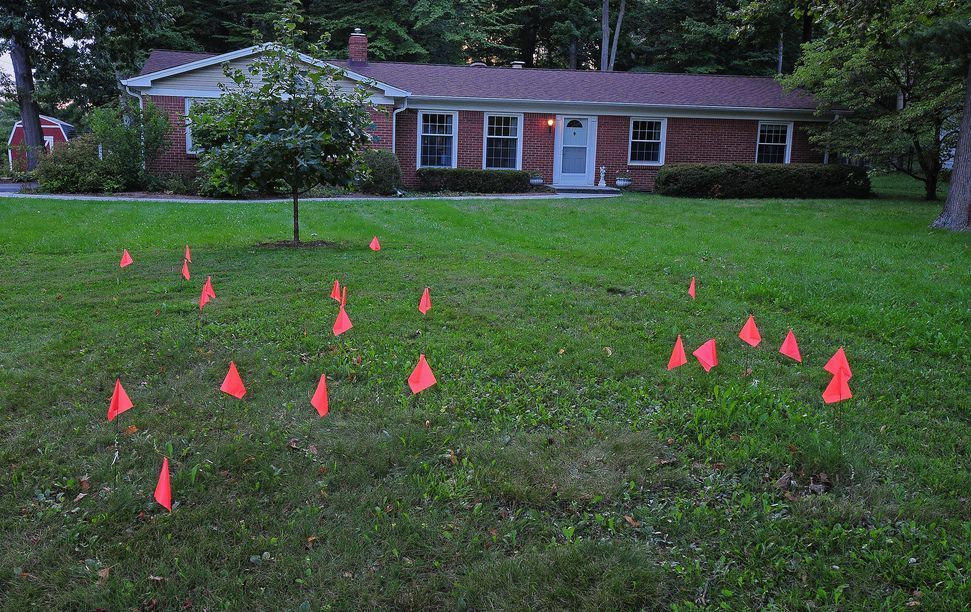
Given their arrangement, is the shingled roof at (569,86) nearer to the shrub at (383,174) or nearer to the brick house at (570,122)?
the brick house at (570,122)

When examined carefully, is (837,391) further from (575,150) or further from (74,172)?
(575,150)

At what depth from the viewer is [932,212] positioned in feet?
47.5

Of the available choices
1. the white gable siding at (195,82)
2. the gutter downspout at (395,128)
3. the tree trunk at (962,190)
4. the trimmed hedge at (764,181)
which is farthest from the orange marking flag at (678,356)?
the gutter downspout at (395,128)

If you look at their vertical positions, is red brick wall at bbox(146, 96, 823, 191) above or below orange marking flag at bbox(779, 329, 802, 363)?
above

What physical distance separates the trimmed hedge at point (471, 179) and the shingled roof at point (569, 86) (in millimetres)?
2431

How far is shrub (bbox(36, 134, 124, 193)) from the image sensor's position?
16797mm

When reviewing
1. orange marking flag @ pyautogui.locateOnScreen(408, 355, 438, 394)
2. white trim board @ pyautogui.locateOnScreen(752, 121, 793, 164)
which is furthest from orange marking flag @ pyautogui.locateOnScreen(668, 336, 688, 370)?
white trim board @ pyautogui.locateOnScreen(752, 121, 793, 164)

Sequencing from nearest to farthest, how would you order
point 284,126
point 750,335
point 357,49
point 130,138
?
point 750,335, point 284,126, point 130,138, point 357,49

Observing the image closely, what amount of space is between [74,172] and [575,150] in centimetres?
1401

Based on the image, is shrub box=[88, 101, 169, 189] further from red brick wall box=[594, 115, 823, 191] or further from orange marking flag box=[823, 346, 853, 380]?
orange marking flag box=[823, 346, 853, 380]

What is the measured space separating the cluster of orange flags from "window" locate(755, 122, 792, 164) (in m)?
19.3

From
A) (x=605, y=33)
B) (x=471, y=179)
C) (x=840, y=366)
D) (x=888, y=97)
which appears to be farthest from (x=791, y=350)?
(x=605, y=33)

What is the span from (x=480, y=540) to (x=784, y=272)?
597 cm

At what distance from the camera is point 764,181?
18359 mm
